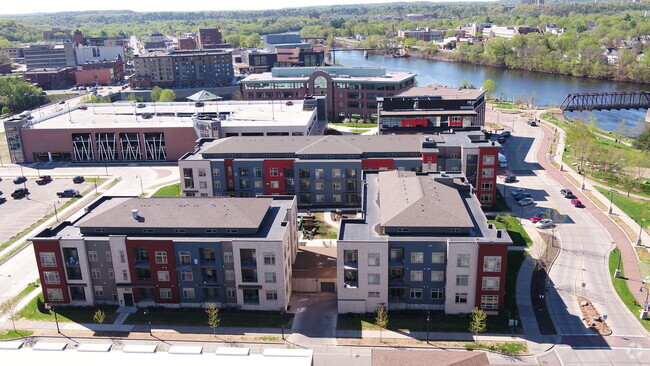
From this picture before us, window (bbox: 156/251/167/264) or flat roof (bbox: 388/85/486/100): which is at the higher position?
flat roof (bbox: 388/85/486/100)

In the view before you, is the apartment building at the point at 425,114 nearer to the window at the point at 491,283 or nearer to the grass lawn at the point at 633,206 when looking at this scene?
the grass lawn at the point at 633,206

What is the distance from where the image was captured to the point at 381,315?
167 feet

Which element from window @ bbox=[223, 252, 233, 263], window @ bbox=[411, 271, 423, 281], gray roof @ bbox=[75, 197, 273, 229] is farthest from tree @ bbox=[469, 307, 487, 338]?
window @ bbox=[223, 252, 233, 263]

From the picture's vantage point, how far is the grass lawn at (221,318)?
52.6 meters

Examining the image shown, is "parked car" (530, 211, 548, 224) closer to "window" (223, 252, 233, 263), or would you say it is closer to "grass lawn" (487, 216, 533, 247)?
"grass lawn" (487, 216, 533, 247)

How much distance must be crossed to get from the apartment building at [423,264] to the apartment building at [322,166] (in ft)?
83.5

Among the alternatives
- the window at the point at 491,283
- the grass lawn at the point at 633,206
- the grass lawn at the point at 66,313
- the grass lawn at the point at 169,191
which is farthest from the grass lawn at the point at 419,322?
the grass lawn at the point at 169,191

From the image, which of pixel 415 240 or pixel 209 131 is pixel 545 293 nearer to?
pixel 415 240

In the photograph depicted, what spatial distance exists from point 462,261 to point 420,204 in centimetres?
736


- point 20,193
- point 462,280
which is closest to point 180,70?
point 20,193

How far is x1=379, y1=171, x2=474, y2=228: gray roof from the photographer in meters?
54.0

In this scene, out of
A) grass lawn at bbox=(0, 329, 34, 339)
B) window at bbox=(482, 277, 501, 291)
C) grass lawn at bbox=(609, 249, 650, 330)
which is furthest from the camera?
grass lawn at bbox=(609, 249, 650, 330)

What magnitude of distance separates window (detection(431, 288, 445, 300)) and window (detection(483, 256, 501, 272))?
4.55 meters

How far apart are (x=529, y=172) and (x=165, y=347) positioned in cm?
7037
